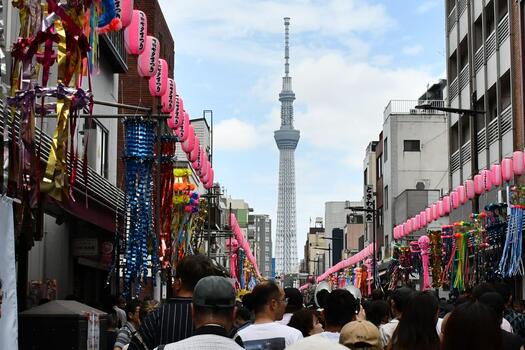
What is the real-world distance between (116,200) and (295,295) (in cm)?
1379

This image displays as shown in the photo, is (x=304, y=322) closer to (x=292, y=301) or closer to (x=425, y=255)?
(x=292, y=301)

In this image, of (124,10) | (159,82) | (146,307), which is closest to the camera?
(146,307)

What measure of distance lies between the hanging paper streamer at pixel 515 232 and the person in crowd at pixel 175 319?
17942 millimetres

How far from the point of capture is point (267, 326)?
26.3 feet

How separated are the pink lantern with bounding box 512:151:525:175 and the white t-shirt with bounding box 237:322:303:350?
16.8 meters

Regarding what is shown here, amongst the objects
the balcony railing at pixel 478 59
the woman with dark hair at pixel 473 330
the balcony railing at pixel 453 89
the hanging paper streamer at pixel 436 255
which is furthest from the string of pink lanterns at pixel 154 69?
the balcony railing at pixel 453 89

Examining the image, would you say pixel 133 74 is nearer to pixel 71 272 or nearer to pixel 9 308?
pixel 71 272

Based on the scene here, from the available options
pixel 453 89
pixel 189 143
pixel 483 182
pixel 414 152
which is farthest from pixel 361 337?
pixel 414 152

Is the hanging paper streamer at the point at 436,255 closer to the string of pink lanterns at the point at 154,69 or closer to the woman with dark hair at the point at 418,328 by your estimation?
the string of pink lanterns at the point at 154,69

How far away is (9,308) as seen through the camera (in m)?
8.10

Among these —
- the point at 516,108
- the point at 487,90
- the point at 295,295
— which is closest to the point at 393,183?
the point at 487,90

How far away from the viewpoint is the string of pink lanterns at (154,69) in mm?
17055

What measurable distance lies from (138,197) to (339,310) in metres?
12.5

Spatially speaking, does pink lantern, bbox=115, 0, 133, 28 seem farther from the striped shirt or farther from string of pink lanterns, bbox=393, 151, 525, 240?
string of pink lanterns, bbox=393, 151, 525, 240
